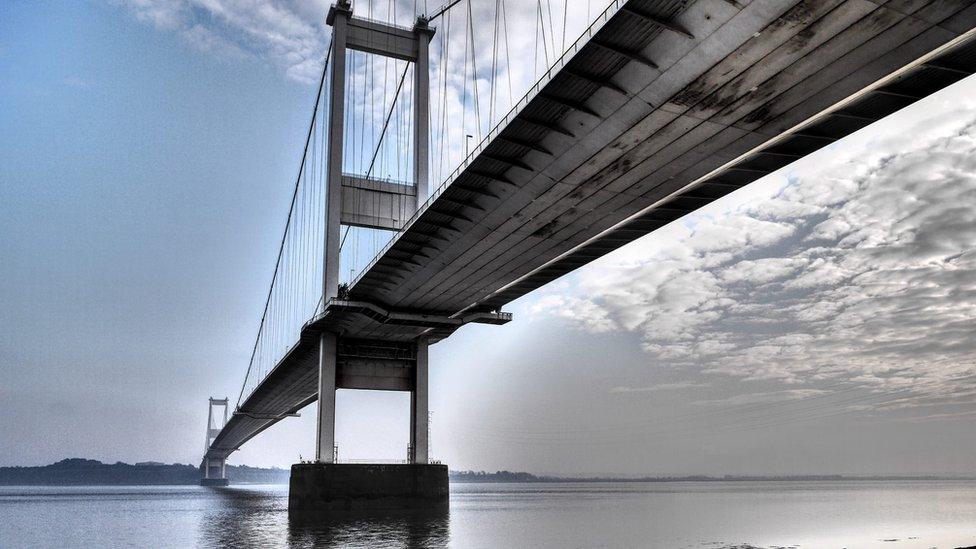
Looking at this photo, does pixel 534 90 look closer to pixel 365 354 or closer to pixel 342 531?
pixel 342 531

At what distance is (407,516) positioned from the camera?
111ft

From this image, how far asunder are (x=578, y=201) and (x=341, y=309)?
1563 cm

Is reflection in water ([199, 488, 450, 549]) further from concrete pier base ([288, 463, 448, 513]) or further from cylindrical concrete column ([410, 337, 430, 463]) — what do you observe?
cylindrical concrete column ([410, 337, 430, 463])

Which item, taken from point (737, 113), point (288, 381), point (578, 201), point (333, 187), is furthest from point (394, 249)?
point (288, 381)

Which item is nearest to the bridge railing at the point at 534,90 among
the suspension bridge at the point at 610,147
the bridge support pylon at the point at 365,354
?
the suspension bridge at the point at 610,147

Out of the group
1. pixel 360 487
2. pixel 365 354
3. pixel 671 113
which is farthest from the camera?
pixel 365 354

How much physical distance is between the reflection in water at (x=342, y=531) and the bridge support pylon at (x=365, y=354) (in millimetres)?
1126

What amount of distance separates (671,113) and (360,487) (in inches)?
972

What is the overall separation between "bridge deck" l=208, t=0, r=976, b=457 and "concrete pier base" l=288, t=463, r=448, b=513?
488 inches

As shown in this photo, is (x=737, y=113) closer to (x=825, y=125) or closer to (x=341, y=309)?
(x=825, y=125)

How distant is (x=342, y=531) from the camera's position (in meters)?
26.8

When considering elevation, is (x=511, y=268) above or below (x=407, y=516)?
above

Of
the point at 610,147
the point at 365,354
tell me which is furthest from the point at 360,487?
the point at 610,147

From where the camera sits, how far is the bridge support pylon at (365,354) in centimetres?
3531
